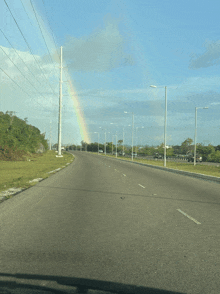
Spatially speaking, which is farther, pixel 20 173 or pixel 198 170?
pixel 198 170

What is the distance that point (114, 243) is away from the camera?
6.23 meters

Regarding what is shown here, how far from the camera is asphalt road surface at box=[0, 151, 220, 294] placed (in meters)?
4.59

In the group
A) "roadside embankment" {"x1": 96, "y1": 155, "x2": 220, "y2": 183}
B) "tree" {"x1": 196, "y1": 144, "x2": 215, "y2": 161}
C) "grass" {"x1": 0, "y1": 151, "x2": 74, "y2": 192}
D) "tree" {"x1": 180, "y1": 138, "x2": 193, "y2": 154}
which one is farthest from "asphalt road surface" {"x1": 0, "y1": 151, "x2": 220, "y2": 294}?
"tree" {"x1": 180, "y1": 138, "x2": 193, "y2": 154}

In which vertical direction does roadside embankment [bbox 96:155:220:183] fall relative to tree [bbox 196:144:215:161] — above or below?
below

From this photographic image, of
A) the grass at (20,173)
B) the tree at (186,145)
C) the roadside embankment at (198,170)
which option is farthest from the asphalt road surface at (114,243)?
the tree at (186,145)

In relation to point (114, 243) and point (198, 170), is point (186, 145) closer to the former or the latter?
point (198, 170)

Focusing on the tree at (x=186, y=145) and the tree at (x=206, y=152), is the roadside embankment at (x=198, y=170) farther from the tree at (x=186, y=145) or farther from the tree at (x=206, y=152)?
the tree at (x=186, y=145)

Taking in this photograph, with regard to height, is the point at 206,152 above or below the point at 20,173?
above

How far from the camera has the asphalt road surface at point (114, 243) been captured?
459 centimetres

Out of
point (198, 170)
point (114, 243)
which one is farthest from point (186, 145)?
point (114, 243)

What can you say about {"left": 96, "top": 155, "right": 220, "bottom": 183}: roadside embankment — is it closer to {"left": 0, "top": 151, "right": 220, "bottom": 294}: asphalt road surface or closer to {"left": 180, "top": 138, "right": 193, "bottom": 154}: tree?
{"left": 0, "top": 151, "right": 220, "bottom": 294}: asphalt road surface

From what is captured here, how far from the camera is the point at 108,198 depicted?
1223 cm

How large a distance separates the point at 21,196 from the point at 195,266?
8.76 metres

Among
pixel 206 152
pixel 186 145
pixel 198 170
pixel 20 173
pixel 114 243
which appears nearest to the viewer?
pixel 114 243
